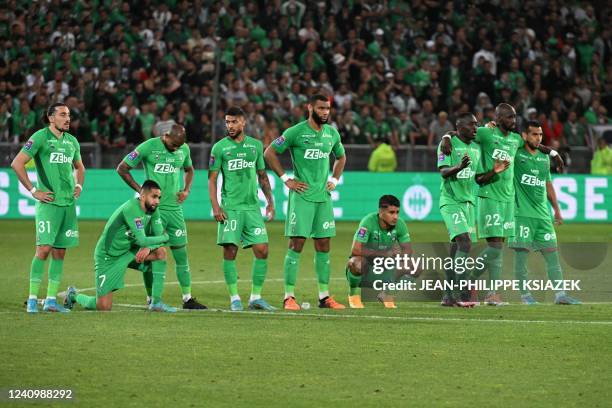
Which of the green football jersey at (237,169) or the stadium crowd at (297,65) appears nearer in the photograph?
the green football jersey at (237,169)

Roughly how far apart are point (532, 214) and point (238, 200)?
3489mm

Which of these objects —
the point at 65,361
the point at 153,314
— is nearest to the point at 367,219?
the point at 153,314

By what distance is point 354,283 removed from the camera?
13.6m

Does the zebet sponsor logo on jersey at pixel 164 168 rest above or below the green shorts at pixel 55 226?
above

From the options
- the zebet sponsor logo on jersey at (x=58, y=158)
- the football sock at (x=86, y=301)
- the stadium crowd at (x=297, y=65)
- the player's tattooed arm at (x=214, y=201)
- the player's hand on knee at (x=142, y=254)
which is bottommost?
the football sock at (x=86, y=301)

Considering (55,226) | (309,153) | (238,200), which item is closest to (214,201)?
(238,200)

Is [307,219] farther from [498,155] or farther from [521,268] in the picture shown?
[521,268]

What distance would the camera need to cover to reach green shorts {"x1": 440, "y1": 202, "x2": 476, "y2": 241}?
13.8 metres

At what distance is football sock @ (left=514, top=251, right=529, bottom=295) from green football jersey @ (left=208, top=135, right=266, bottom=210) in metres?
3.18

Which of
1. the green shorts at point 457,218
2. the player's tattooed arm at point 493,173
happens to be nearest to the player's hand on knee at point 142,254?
the green shorts at point 457,218

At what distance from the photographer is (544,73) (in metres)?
30.9

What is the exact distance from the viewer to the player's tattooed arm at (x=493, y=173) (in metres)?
13.7

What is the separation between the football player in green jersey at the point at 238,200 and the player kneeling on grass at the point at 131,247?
77 centimetres

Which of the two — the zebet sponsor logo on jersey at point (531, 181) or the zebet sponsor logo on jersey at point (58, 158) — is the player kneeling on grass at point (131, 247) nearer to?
the zebet sponsor logo on jersey at point (58, 158)
